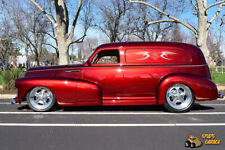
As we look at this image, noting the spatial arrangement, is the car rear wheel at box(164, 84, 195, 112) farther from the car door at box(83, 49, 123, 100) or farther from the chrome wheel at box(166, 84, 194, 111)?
the car door at box(83, 49, 123, 100)

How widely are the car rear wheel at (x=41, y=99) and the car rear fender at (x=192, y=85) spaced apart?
108 inches

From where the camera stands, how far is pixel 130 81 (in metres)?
4.92

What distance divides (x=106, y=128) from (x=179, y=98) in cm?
225

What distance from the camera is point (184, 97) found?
502cm

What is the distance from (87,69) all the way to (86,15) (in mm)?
14039

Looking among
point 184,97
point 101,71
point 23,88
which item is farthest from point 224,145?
point 23,88

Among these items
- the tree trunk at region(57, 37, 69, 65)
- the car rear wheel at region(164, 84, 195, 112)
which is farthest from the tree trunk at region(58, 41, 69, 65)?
the car rear wheel at region(164, 84, 195, 112)

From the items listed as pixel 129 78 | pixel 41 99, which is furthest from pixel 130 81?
pixel 41 99

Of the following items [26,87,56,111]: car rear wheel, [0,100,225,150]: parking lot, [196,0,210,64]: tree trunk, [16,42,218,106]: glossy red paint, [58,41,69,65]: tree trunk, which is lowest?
[0,100,225,150]: parking lot

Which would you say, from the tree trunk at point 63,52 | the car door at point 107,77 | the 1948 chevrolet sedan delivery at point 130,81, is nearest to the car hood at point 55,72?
the 1948 chevrolet sedan delivery at point 130,81

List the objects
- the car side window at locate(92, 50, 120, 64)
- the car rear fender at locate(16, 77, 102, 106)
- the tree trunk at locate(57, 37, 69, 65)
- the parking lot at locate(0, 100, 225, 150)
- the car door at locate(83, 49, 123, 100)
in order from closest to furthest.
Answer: the parking lot at locate(0, 100, 225, 150)
the car rear fender at locate(16, 77, 102, 106)
the car door at locate(83, 49, 123, 100)
the car side window at locate(92, 50, 120, 64)
the tree trunk at locate(57, 37, 69, 65)

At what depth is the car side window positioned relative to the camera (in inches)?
202

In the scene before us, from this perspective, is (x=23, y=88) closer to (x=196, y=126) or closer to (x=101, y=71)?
(x=101, y=71)

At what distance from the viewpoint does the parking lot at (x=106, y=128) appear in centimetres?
304
